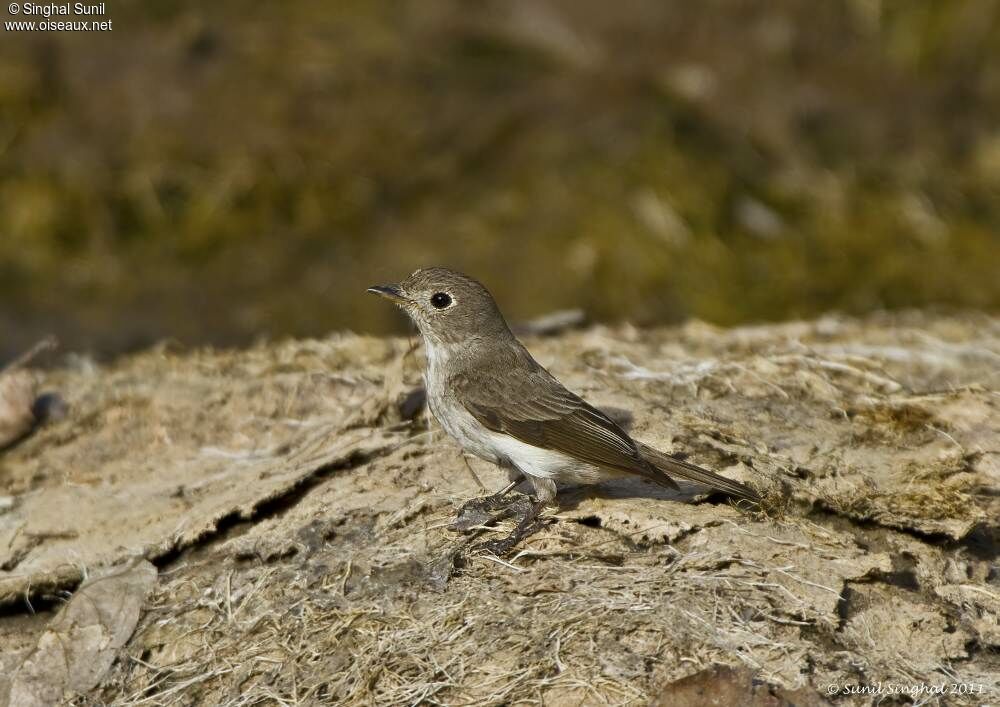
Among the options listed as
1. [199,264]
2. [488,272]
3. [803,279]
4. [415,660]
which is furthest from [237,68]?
[415,660]

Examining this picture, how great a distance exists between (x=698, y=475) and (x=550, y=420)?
0.78 meters

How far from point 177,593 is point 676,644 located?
7.98 feet

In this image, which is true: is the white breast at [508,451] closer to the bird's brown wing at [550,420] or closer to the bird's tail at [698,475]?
the bird's brown wing at [550,420]

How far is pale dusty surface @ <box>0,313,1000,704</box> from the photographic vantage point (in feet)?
16.9

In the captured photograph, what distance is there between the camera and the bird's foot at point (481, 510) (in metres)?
5.92

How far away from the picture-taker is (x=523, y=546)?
5.73 m

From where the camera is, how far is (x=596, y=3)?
1681cm

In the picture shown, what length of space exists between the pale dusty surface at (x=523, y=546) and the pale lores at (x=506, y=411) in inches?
8.3

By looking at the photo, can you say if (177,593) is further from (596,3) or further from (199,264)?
(596,3)

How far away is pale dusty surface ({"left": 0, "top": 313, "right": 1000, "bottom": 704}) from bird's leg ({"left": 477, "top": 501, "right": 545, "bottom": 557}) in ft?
0.23

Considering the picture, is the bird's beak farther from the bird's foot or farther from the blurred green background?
the blurred green background

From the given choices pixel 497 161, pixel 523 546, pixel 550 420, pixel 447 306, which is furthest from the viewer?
pixel 497 161

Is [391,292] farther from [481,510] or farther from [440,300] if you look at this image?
[481,510]

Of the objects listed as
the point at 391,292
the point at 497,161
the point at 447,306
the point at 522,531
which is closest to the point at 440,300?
the point at 447,306
